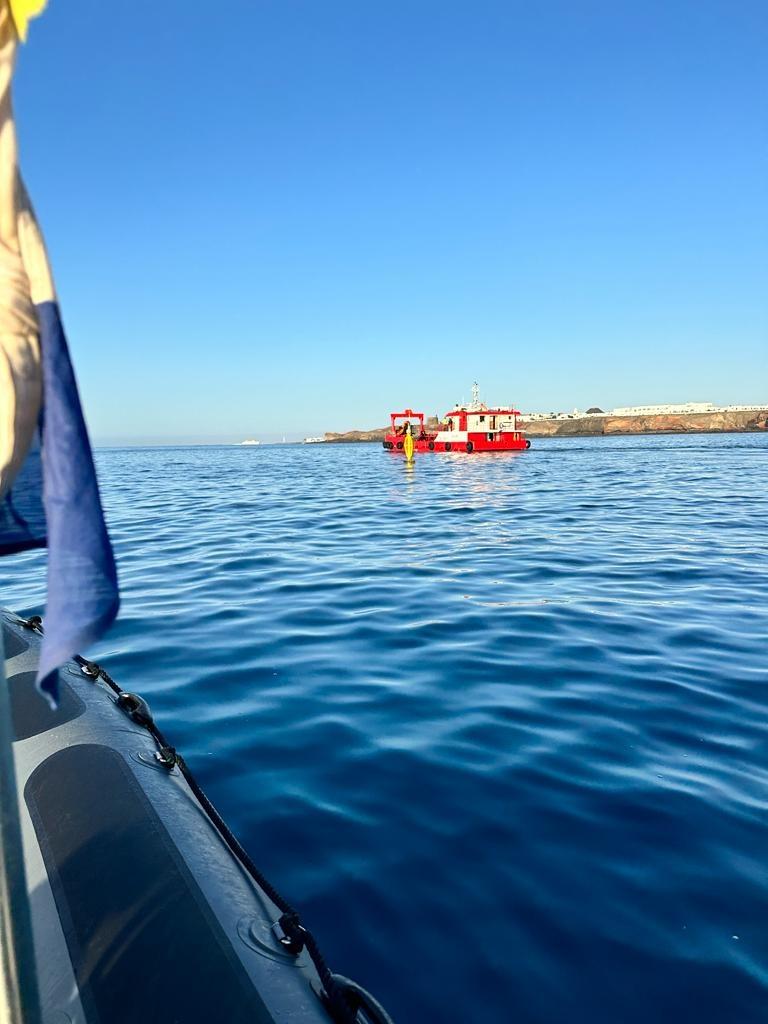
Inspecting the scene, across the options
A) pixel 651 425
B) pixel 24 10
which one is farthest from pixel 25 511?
pixel 651 425

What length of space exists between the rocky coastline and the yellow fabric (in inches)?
3580

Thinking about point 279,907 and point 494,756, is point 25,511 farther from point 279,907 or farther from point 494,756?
point 494,756

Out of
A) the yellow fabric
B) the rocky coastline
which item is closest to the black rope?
the yellow fabric

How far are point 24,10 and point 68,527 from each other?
76 cm

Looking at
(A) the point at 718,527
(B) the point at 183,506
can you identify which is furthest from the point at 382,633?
(B) the point at 183,506

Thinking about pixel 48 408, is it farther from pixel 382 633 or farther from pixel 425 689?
pixel 382 633

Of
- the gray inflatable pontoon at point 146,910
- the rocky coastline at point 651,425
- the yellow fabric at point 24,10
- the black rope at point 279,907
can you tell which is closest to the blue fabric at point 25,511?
the black rope at point 279,907

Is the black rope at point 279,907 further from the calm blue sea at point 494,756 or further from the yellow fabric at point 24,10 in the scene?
the yellow fabric at point 24,10

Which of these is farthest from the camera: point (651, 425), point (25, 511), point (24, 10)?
point (651, 425)

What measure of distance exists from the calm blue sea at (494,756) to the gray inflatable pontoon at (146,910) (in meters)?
0.58

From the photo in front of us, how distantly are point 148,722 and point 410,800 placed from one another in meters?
1.35

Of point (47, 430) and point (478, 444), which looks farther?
point (478, 444)

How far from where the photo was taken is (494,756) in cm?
368

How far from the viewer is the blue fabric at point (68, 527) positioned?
39.8 inches
